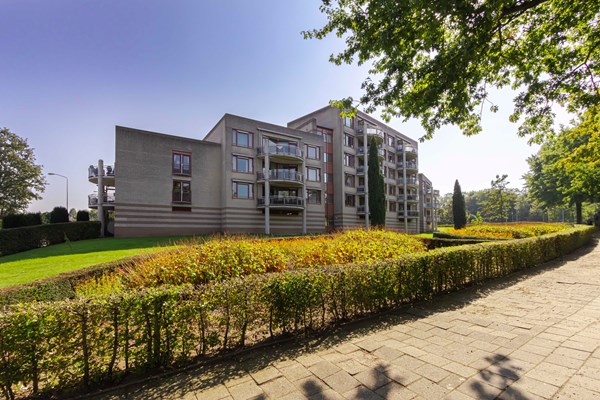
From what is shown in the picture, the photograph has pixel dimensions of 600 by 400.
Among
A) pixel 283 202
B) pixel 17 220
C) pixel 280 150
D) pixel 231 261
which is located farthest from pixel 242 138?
pixel 231 261

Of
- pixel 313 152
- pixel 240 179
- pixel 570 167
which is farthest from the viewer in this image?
pixel 313 152

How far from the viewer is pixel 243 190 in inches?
1188

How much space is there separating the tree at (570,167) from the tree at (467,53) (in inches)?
80.1

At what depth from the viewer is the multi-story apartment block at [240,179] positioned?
25438 mm

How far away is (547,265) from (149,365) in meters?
14.6

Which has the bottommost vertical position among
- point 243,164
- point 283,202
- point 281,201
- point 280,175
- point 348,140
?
point 283,202

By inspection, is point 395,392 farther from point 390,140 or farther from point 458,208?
point 458,208

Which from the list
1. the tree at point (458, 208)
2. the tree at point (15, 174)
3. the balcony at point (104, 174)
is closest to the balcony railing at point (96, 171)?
the balcony at point (104, 174)

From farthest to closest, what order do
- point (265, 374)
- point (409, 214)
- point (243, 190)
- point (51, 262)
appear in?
1. point (409, 214)
2. point (243, 190)
3. point (51, 262)
4. point (265, 374)

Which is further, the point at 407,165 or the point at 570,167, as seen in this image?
the point at 407,165

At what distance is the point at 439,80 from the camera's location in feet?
22.2

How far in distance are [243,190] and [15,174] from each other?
35807 mm

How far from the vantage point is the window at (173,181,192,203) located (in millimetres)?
27188

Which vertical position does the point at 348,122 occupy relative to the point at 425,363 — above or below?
above
